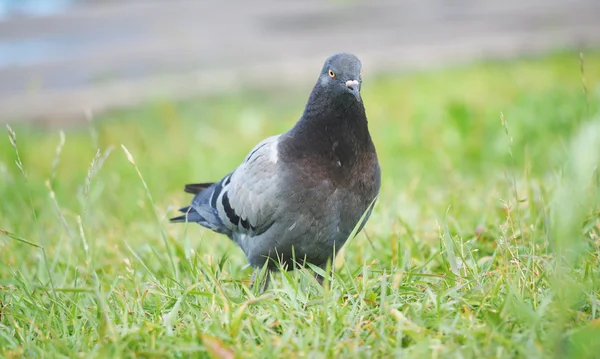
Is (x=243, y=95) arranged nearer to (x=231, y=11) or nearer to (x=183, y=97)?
(x=183, y=97)

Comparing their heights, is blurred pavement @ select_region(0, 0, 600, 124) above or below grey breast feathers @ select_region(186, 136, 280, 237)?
above

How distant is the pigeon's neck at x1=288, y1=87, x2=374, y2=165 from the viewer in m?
3.01

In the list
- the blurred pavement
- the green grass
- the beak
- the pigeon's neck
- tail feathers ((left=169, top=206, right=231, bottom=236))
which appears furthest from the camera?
the blurred pavement

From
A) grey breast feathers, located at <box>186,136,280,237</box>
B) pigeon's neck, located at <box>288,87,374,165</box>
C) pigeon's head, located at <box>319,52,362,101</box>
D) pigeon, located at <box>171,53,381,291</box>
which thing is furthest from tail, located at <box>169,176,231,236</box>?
pigeon's head, located at <box>319,52,362,101</box>

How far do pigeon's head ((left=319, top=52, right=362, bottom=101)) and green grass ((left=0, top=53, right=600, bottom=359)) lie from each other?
0.67m

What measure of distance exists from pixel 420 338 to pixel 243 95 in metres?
5.57

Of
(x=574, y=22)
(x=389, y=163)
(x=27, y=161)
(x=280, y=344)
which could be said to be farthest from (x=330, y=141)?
(x=574, y=22)

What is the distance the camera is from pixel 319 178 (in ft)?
9.66

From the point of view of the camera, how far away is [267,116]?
21.6 feet

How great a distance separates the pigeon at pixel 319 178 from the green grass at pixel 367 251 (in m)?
0.19

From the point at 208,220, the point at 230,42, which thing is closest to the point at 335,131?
the point at 208,220

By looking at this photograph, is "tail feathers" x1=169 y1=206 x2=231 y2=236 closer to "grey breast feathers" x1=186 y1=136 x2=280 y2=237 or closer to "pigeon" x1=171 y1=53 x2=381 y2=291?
"grey breast feathers" x1=186 y1=136 x2=280 y2=237

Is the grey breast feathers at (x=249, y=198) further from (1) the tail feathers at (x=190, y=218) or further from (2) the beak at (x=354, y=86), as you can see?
(2) the beak at (x=354, y=86)

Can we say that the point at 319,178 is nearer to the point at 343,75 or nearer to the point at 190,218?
the point at 343,75
